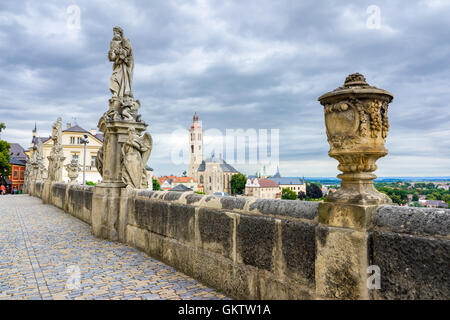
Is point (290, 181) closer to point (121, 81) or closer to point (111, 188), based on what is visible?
point (121, 81)

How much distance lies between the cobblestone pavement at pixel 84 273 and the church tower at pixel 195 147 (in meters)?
121

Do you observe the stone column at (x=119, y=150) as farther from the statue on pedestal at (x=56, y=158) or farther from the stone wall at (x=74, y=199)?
the statue on pedestal at (x=56, y=158)

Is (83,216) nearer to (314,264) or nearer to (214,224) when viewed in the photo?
(214,224)

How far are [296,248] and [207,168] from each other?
118199 millimetres

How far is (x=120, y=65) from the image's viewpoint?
791cm

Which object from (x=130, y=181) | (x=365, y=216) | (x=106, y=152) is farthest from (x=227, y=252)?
(x=106, y=152)

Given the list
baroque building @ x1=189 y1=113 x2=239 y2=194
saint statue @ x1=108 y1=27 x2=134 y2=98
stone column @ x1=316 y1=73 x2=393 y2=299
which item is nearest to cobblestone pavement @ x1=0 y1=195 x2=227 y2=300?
stone column @ x1=316 y1=73 x2=393 y2=299

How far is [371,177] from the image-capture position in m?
2.42

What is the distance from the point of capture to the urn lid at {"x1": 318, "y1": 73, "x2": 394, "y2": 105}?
2299 mm

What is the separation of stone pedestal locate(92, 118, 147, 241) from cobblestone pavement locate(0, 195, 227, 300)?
0.92 ft

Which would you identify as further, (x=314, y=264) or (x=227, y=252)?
(x=227, y=252)

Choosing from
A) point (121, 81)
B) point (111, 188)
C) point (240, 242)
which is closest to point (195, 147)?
point (121, 81)

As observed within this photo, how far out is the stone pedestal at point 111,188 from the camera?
7008 mm
